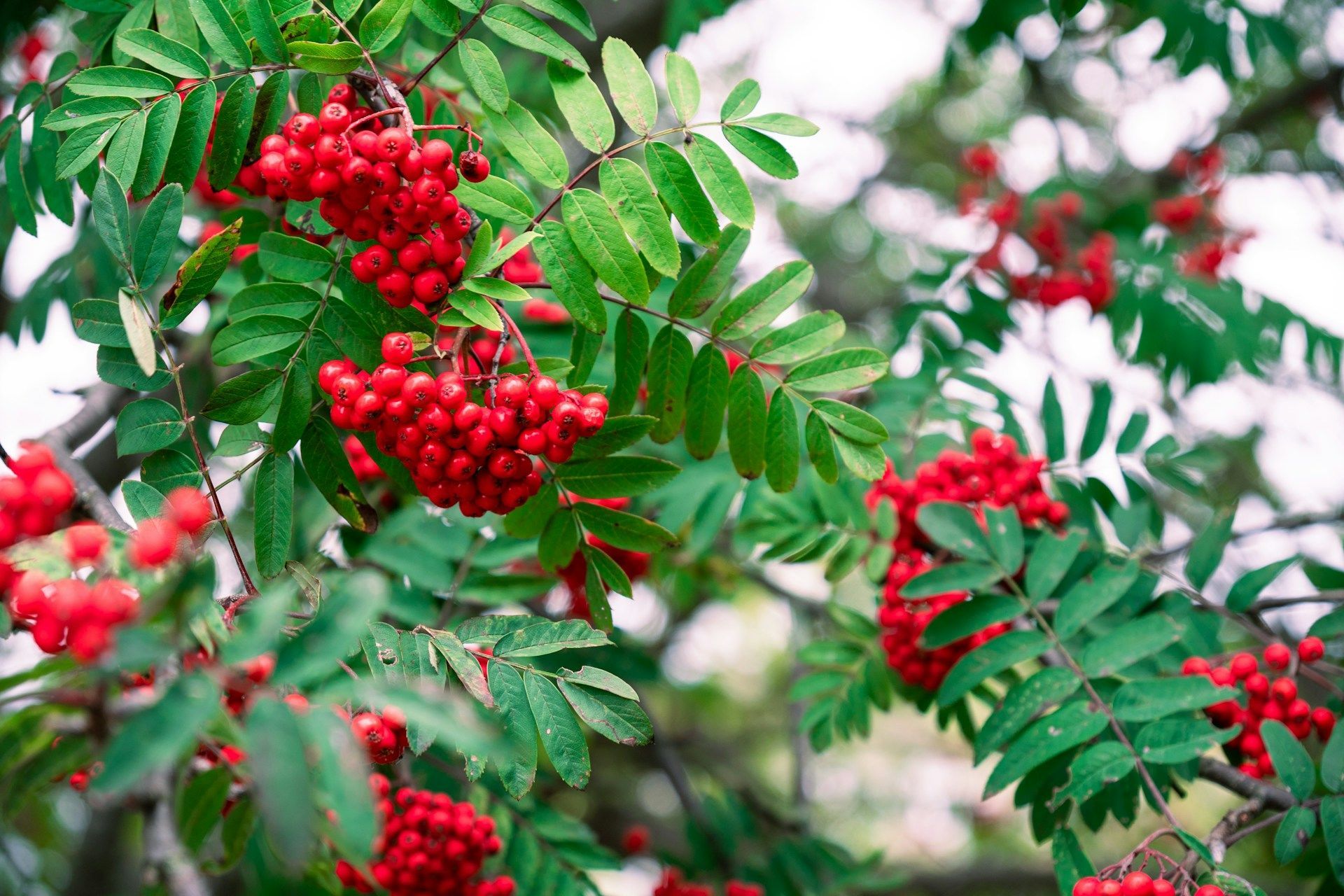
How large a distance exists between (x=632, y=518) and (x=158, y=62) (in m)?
1.39

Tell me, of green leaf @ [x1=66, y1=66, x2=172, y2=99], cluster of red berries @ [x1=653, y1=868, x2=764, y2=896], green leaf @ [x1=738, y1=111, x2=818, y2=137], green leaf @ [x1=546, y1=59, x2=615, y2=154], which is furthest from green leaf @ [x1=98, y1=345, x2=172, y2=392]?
cluster of red berries @ [x1=653, y1=868, x2=764, y2=896]

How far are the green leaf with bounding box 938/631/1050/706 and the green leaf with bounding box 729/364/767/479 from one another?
0.81m

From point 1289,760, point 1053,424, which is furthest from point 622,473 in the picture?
point 1053,424

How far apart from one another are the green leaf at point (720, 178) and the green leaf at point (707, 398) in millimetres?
353

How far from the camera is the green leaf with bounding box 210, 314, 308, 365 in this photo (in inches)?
75.7

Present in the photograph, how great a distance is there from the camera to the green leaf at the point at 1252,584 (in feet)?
9.01

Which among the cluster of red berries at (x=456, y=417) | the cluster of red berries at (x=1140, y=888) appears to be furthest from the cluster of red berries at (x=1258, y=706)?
the cluster of red berries at (x=456, y=417)

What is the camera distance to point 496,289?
1861mm

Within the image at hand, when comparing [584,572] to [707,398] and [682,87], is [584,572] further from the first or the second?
[682,87]

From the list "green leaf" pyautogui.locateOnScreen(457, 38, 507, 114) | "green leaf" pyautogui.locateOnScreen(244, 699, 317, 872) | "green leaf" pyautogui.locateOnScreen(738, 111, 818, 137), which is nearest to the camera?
"green leaf" pyautogui.locateOnScreen(244, 699, 317, 872)

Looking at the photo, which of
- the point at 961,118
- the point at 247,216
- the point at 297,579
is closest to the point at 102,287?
the point at 247,216

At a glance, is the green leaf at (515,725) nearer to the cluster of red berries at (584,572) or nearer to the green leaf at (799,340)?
the green leaf at (799,340)

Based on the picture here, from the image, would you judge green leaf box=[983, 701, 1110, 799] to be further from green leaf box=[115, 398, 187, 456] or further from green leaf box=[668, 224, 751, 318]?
green leaf box=[115, 398, 187, 456]

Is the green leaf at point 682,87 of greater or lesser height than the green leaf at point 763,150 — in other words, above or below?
above
